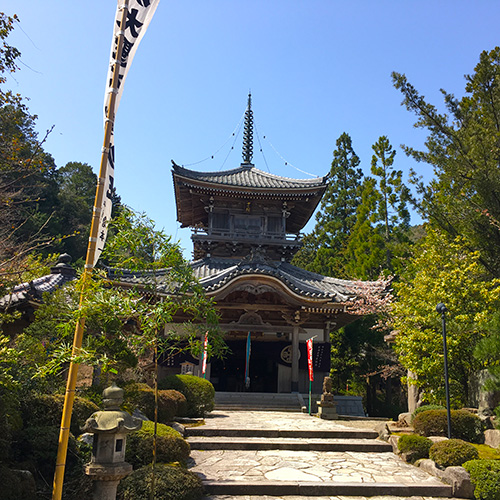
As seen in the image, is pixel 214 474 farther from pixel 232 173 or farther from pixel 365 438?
pixel 232 173

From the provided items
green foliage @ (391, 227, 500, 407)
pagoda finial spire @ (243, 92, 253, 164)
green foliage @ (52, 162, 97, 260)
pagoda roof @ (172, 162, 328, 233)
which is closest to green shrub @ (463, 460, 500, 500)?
green foliage @ (391, 227, 500, 407)

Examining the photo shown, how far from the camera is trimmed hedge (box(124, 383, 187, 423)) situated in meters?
8.98

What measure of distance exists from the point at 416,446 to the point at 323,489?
2.66 meters

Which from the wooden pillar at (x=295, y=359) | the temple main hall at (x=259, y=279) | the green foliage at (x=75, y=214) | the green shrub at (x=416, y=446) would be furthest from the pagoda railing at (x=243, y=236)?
the green foliage at (x=75, y=214)

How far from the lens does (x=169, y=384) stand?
39.0 feet

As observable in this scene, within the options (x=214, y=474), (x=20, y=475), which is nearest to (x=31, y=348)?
(x=20, y=475)

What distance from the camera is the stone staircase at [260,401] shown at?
15.7 m

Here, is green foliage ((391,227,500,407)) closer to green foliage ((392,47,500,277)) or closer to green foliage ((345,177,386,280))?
green foliage ((392,47,500,277))

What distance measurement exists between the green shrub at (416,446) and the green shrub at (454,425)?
639 mm

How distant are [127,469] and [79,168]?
5606 cm

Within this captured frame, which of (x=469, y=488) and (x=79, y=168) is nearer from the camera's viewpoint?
(x=469, y=488)

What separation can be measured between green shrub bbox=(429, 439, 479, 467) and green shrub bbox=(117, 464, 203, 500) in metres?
4.31

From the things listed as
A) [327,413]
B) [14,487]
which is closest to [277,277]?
[327,413]

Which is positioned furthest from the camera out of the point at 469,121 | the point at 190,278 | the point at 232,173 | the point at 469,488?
the point at 232,173
